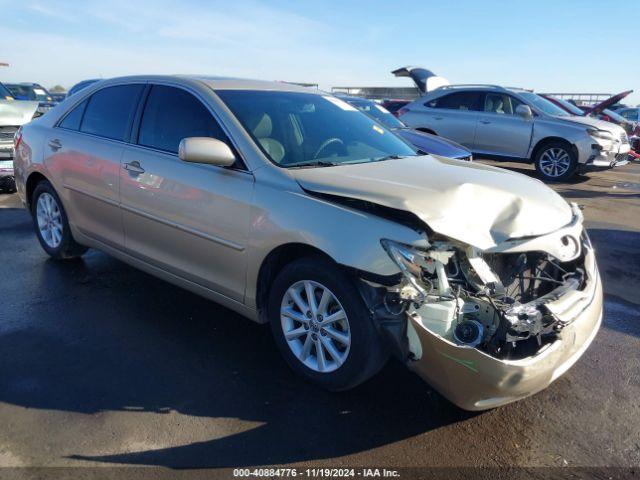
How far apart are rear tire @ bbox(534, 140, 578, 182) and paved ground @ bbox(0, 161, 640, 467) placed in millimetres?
7043

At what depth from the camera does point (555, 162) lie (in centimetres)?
1085

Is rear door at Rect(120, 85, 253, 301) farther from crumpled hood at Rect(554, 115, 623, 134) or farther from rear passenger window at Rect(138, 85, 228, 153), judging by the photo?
crumpled hood at Rect(554, 115, 623, 134)

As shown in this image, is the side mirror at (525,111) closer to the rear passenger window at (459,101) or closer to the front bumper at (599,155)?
the rear passenger window at (459,101)

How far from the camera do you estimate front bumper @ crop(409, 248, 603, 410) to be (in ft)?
8.09

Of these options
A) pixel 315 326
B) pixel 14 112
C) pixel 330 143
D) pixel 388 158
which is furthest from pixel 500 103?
pixel 315 326

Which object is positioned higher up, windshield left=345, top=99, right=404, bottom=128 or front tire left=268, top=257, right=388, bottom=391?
windshield left=345, top=99, right=404, bottom=128

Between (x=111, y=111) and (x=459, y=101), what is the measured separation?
8.87 meters

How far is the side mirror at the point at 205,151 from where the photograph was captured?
3.27 m

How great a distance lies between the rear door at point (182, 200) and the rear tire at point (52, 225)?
1176 millimetres

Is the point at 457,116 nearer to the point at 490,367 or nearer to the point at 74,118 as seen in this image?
the point at 74,118

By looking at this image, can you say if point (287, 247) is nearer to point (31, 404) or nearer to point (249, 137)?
point (249, 137)

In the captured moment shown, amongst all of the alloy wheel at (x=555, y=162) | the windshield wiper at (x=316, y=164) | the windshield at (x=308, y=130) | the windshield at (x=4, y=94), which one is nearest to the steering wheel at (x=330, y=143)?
the windshield at (x=308, y=130)

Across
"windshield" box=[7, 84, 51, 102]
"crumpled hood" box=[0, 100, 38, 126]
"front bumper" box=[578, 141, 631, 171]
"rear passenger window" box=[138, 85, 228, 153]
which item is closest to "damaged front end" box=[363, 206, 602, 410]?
"rear passenger window" box=[138, 85, 228, 153]

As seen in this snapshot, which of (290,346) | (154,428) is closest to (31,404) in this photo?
(154,428)
